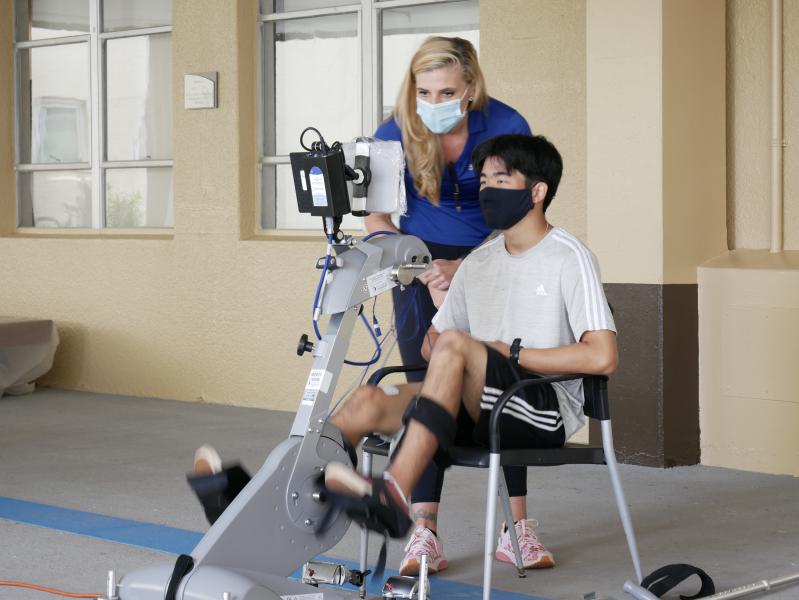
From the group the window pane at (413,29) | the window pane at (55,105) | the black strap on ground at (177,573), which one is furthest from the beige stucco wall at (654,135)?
the window pane at (55,105)

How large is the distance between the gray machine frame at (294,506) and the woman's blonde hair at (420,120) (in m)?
0.41

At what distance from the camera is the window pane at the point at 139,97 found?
572 cm

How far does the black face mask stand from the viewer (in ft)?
7.84

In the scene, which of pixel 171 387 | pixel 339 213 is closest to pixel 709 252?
pixel 339 213

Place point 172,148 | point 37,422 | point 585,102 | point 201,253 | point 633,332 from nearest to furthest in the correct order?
1. point 633,332
2. point 585,102
3. point 37,422
4. point 201,253
5. point 172,148

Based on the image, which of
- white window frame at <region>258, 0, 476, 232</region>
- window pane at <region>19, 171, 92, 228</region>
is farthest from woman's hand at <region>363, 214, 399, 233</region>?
window pane at <region>19, 171, 92, 228</region>

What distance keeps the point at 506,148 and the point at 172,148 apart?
3683 mm

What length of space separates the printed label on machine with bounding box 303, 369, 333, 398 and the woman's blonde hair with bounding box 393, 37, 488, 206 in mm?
748

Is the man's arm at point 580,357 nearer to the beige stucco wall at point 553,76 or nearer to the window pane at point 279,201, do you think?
the beige stucco wall at point 553,76

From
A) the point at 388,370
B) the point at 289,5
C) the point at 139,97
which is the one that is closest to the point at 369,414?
the point at 388,370

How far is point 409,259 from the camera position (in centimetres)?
231

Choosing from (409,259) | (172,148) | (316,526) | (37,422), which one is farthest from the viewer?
(172,148)

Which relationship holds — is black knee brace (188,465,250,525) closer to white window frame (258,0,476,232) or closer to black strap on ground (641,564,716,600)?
black strap on ground (641,564,716,600)

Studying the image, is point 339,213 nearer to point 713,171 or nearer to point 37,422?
point 713,171
